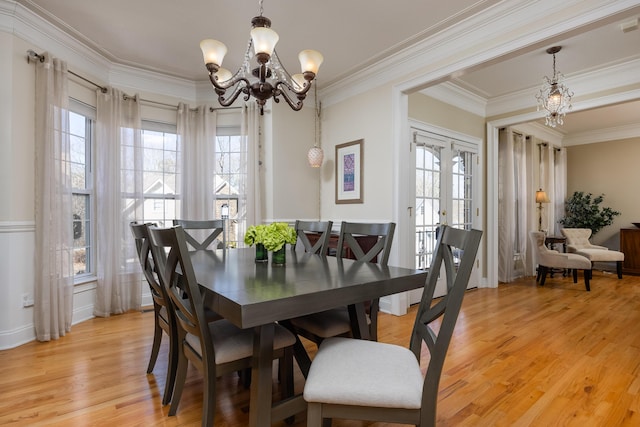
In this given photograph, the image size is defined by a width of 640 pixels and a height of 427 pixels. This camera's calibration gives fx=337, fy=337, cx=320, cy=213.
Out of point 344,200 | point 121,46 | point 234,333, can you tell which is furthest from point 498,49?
point 121,46

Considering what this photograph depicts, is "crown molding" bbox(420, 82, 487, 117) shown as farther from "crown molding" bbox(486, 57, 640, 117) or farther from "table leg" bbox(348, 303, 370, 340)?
"table leg" bbox(348, 303, 370, 340)

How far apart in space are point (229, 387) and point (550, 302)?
398 centimetres

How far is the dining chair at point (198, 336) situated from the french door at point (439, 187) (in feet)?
9.26

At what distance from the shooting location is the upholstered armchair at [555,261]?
484 centimetres

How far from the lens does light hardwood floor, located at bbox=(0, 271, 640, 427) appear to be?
71.2 inches

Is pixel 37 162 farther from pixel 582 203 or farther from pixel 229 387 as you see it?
pixel 582 203

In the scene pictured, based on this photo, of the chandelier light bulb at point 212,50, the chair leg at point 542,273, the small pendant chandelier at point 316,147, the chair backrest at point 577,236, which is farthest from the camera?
the chair backrest at point 577,236

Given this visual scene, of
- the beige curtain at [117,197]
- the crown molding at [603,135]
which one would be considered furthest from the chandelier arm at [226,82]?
the crown molding at [603,135]

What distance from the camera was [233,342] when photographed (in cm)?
159

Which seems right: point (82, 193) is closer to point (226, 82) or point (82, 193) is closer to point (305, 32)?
point (226, 82)

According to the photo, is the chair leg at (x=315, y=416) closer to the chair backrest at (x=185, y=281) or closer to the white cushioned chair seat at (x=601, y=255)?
the chair backrest at (x=185, y=281)

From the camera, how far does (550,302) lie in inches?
164

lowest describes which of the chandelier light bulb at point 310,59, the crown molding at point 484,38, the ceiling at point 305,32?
the chandelier light bulb at point 310,59

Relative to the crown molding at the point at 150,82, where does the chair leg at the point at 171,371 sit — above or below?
below
